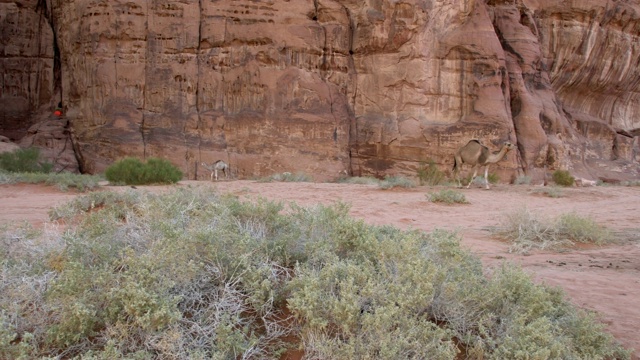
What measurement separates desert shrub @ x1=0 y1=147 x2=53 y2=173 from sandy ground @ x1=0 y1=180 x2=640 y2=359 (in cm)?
742

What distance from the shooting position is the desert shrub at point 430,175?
18620 millimetres

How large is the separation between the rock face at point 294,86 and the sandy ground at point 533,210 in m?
7.51

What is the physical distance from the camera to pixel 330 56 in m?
23.2

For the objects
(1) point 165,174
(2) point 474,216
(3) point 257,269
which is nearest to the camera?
(3) point 257,269

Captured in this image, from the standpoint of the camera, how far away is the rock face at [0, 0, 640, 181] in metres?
21.6

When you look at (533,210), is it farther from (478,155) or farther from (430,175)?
(430,175)

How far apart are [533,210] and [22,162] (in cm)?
1670

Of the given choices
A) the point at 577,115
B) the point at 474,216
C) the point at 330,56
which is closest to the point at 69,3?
the point at 330,56

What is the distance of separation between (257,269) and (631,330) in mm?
2696

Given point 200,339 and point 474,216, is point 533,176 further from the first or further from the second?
point 200,339

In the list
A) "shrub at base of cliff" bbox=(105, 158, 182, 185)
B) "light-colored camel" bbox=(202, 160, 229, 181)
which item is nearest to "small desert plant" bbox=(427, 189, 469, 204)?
"shrub at base of cliff" bbox=(105, 158, 182, 185)

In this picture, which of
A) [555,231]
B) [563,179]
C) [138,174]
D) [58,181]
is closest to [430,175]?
[563,179]

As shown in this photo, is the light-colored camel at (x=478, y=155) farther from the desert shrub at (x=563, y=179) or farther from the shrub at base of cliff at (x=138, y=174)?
the shrub at base of cliff at (x=138, y=174)

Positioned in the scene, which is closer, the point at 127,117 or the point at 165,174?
the point at 165,174
